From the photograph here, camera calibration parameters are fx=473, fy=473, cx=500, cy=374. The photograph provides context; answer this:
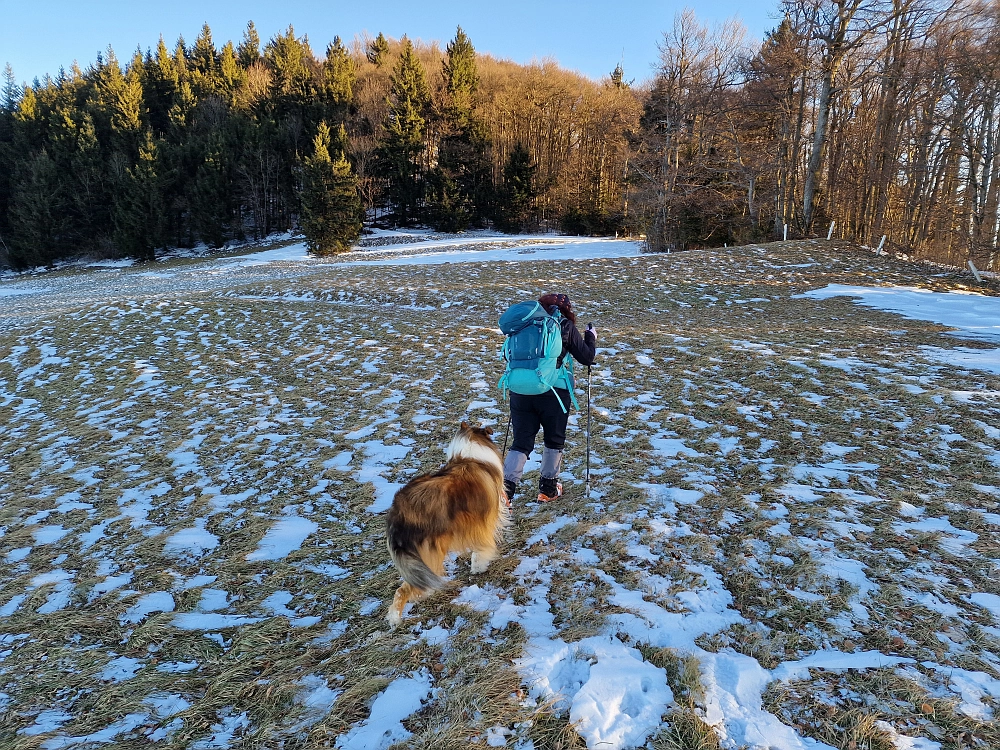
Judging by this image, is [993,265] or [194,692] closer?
[194,692]

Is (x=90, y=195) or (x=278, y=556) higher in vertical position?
(x=90, y=195)

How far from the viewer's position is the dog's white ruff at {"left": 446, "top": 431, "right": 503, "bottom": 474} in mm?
3527

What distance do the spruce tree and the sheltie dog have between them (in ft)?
101

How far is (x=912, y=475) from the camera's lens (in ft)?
14.9

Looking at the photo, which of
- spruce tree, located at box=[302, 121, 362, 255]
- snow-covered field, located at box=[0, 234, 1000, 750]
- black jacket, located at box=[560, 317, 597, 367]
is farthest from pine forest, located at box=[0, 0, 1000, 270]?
black jacket, located at box=[560, 317, 597, 367]

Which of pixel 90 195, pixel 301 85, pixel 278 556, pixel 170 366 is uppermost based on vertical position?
pixel 301 85

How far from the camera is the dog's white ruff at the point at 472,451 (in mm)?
3527

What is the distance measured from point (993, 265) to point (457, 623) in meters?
25.6

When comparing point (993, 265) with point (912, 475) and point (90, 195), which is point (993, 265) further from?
point (90, 195)

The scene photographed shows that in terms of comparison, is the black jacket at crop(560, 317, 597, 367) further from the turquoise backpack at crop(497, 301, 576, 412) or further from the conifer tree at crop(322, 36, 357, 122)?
the conifer tree at crop(322, 36, 357, 122)

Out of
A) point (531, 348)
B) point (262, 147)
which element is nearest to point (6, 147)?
point (262, 147)

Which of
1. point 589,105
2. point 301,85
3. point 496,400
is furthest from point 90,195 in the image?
point 496,400

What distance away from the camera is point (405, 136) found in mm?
40594

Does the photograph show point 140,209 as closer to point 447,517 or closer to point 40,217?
point 40,217
